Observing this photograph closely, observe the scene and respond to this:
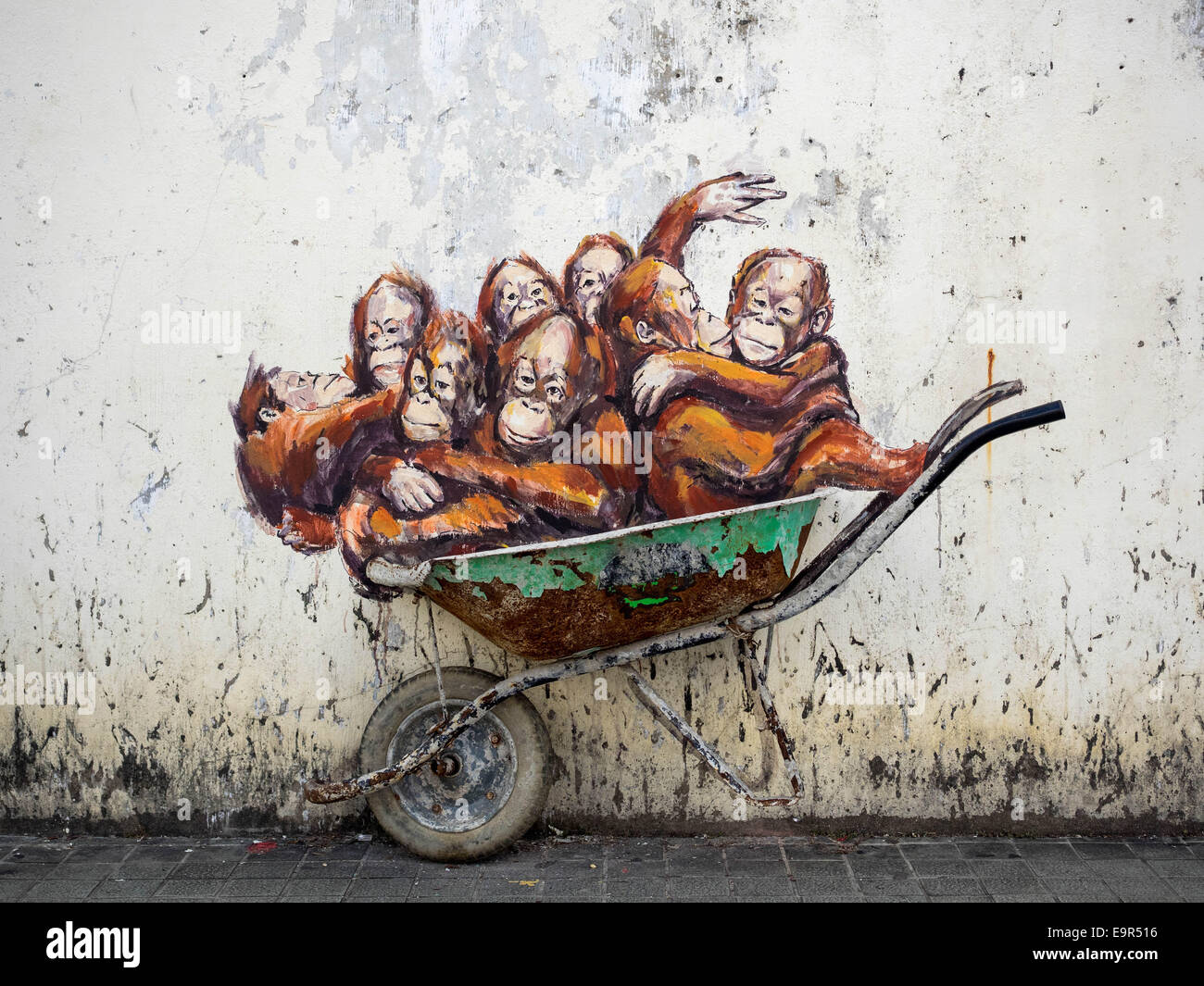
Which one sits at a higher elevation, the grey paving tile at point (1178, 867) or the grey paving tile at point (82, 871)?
the grey paving tile at point (1178, 867)

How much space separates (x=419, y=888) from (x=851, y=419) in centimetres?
254

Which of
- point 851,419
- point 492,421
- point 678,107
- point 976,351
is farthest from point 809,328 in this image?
point 492,421

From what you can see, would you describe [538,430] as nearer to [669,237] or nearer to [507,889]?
[669,237]

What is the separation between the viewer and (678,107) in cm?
439

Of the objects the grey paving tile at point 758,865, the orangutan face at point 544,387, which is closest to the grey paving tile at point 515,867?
the grey paving tile at point 758,865

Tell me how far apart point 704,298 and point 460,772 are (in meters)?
2.20

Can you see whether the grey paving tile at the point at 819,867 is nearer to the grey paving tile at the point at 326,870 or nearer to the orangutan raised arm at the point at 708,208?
the grey paving tile at the point at 326,870

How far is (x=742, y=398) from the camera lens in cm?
446

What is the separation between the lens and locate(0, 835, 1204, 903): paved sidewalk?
401 centimetres

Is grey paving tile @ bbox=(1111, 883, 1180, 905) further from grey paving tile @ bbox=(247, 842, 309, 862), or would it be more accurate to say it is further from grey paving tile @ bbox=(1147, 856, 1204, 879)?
grey paving tile @ bbox=(247, 842, 309, 862)

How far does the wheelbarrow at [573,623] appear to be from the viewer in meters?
3.74

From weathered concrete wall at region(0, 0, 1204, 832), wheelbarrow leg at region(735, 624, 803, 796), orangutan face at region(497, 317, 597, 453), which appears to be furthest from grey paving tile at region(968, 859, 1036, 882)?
orangutan face at region(497, 317, 597, 453)

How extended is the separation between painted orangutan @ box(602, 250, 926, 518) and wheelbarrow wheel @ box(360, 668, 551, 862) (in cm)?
111

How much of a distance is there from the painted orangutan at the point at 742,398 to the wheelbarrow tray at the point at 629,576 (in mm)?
552
